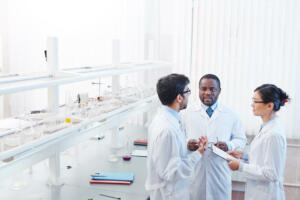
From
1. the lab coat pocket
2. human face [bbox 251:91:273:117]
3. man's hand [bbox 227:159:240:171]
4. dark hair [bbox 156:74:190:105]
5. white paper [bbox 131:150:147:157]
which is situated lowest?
white paper [bbox 131:150:147:157]

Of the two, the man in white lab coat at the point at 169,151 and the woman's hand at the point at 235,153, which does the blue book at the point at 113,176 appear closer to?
the man in white lab coat at the point at 169,151

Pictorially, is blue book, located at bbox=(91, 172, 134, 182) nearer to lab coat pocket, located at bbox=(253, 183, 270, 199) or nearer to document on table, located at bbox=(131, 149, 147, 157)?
document on table, located at bbox=(131, 149, 147, 157)

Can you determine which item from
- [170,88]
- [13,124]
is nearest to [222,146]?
[170,88]

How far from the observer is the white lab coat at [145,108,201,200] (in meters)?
1.87

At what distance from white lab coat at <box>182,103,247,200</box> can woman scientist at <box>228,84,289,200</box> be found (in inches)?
11.7

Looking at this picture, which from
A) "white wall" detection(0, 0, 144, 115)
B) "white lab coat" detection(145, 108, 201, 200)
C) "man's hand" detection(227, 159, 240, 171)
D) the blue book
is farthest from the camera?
"white wall" detection(0, 0, 144, 115)

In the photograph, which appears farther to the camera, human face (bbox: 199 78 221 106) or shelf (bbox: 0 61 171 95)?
human face (bbox: 199 78 221 106)

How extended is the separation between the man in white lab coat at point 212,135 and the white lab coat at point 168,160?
384 mm

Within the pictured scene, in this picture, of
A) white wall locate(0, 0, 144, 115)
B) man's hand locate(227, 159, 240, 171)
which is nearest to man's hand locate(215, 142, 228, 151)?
man's hand locate(227, 159, 240, 171)

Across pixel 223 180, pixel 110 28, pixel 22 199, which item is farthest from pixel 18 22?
pixel 223 180

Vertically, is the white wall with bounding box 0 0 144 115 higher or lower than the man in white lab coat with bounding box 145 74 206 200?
higher

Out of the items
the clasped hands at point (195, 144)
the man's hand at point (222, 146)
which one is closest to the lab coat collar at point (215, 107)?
the man's hand at point (222, 146)

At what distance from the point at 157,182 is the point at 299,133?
2.73m

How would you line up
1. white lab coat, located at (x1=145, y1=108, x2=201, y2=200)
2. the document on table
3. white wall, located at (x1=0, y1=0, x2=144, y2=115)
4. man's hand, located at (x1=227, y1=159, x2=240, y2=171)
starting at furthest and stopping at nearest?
white wall, located at (x1=0, y1=0, x2=144, y2=115)
the document on table
man's hand, located at (x1=227, y1=159, x2=240, y2=171)
white lab coat, located at (x1=145, y1=108, x2=201, y2=200)
